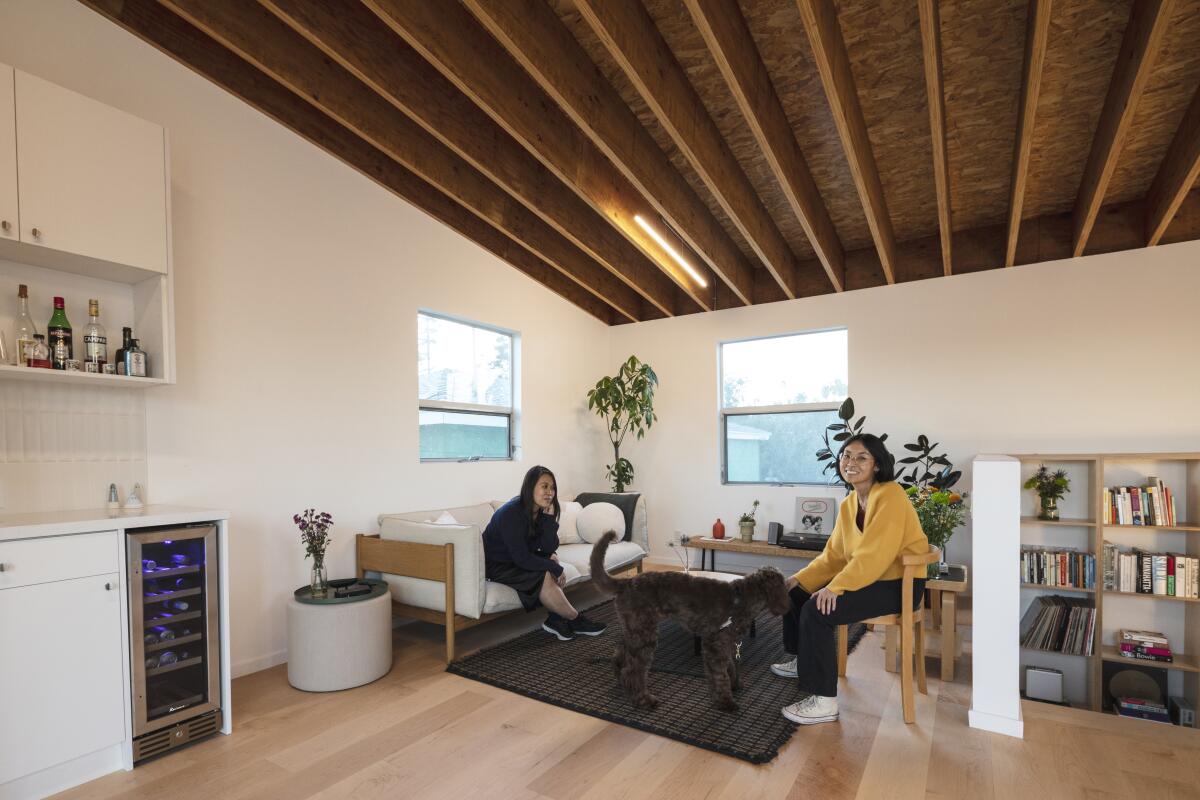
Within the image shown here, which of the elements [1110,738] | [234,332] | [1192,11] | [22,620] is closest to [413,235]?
[234,332]

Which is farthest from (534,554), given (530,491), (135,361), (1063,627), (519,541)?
(1063,627)

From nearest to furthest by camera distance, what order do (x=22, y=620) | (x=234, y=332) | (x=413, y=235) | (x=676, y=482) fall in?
(x=22, y=620), (x=234, y=332), (x=413, y=235), (x=676, y=482)

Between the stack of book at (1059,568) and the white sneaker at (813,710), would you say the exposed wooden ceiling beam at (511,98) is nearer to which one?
the white sneaker at (813,710)

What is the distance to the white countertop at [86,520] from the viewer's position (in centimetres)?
208

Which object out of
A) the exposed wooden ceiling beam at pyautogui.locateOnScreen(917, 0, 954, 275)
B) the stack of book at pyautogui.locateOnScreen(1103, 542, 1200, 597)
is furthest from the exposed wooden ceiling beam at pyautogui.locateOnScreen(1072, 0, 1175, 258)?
the stack of book at pyautogui.locateOnScreen(1103, 542, 1200, 597)

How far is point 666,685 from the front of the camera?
3004 millimetres

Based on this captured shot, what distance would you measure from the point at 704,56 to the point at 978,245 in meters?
3.06

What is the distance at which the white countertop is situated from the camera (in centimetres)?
208

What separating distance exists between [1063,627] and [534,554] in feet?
11.1

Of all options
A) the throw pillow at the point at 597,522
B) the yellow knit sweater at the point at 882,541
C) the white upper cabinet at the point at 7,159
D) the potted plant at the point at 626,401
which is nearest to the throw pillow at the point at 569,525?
the throw pillow at the point at 597,522

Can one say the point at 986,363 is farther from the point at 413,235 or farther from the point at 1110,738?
the point at 413,235

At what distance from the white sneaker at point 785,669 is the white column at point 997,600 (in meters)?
0.80

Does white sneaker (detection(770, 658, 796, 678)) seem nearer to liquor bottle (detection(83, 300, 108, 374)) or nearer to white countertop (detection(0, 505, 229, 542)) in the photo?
white countertop (detection(0, 505, 229, 542))

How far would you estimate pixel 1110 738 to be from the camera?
2412 mm
